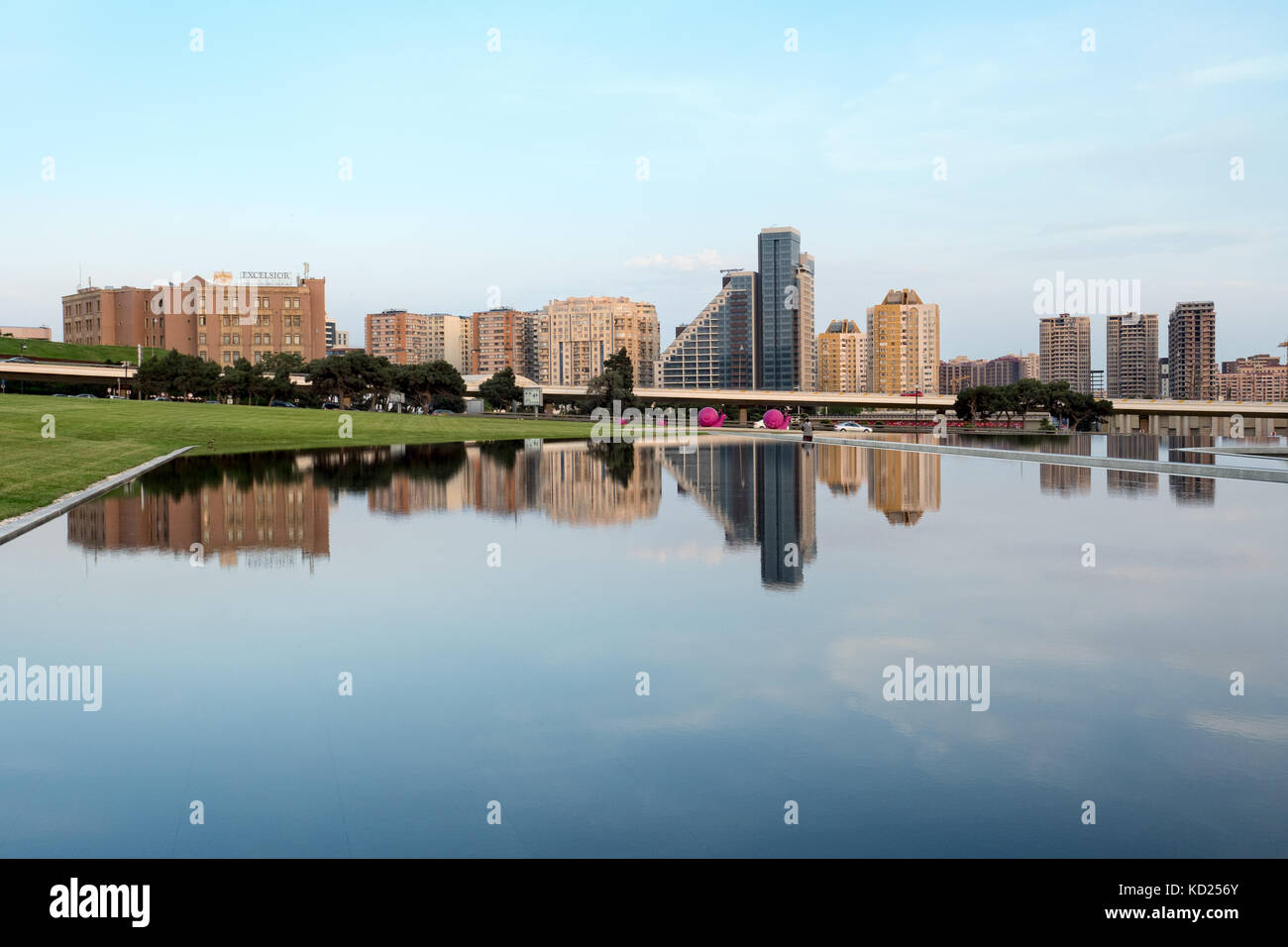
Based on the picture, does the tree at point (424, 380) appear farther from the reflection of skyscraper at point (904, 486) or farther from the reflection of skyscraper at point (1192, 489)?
the reflection of skyscraper at point (1192, 489)

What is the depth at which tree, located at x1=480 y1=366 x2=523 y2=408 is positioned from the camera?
452 feet

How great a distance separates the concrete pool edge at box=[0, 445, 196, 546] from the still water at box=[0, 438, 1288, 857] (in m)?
0.60

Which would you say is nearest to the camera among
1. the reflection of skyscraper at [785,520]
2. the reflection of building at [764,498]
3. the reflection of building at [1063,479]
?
the reflection of skyscraper at [785,520]

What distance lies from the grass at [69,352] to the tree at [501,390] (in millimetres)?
54974

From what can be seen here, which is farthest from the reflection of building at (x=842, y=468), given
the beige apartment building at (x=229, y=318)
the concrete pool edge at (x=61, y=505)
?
the beige apartment building at (x=229, y=318)

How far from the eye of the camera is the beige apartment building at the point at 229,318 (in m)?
161

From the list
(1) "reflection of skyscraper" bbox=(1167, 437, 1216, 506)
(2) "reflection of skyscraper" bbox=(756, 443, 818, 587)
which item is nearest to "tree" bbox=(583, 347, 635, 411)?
(2) "reflection of skyscraper" bbox=(756, 443, 818, 587)

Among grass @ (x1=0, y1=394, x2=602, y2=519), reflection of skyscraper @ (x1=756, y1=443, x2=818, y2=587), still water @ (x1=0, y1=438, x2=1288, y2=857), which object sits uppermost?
grass @ (x1=0, y1=394, x2=602, y2=519)

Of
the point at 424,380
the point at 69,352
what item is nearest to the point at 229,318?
the point at 69,352

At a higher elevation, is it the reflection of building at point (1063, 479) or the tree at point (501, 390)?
the tree at point (501, 390)

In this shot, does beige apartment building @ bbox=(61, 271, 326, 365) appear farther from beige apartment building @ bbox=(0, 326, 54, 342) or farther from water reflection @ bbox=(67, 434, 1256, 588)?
water reflection @ bbox=(67, 434, 1256, 588)
